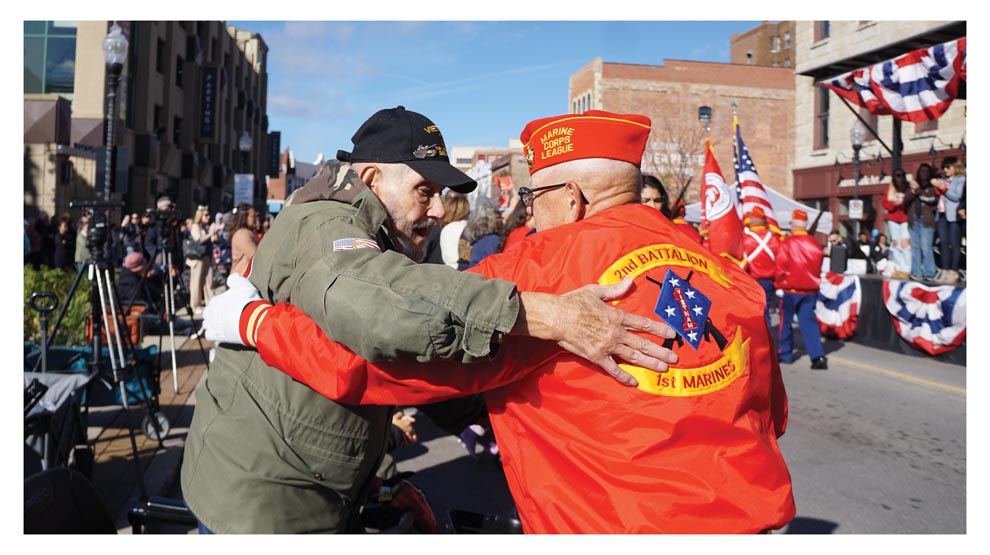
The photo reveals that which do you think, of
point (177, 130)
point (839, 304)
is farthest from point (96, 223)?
point (177, 130)

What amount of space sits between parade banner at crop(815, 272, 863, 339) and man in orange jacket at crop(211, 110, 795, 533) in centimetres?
1153

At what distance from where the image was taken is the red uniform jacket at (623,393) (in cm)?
163

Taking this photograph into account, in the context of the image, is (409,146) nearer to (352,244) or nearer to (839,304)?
(352,244)

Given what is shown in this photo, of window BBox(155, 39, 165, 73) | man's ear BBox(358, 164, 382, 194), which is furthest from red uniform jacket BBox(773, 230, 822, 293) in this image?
window BBox(155, 39, 165, 73)

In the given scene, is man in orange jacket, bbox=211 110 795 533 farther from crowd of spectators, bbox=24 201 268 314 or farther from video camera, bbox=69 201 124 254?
crowd of spectators, bbox=24 201 268 314

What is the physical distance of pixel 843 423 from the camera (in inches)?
264

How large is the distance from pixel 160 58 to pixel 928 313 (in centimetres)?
3006

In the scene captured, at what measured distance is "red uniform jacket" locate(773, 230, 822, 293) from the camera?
31.9 ft

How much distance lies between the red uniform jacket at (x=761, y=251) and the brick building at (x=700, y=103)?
32.9 metres

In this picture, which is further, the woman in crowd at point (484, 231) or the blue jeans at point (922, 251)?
the blue jeans at point (922, 251)

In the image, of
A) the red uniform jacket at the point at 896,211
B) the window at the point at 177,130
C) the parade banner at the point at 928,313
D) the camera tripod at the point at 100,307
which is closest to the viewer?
the camera tripod at the point at 100,307

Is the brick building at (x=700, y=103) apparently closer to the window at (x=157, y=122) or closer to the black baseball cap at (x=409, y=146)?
the window at (x=157, y=122)

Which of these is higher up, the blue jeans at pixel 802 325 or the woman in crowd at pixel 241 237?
the woman in crowd at pixel 241 237

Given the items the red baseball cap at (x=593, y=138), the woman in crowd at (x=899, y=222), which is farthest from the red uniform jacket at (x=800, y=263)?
the red baseball cap at (x=593, y=138)
